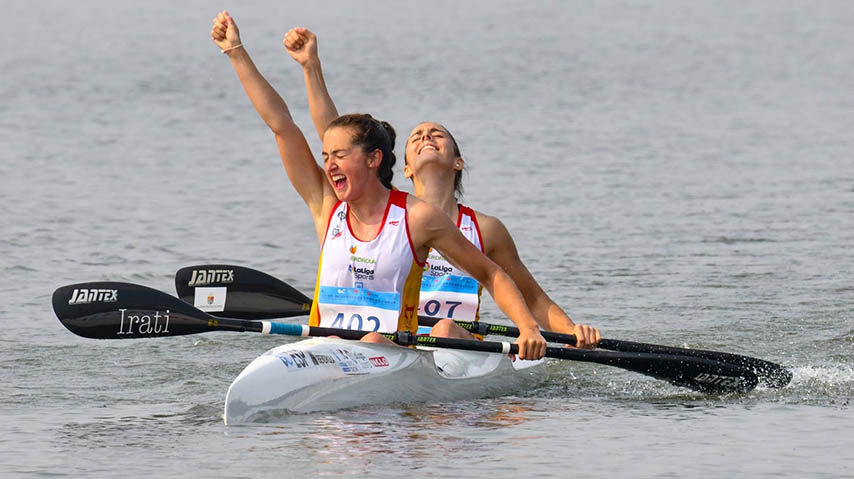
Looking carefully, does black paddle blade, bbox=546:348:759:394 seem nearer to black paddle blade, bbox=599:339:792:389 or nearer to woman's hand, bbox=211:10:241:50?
black paddle blade, bbox=599:339:792:389

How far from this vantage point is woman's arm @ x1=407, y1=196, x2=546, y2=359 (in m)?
8.00

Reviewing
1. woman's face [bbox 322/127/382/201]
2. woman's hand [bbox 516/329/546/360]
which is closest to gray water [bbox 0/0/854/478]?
woman's hand [bbox 516/329/546/360]

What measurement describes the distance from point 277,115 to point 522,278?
2.19 metres

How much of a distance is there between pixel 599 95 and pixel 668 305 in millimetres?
18851

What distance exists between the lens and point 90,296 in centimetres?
820

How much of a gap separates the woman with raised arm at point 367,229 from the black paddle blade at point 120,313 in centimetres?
84

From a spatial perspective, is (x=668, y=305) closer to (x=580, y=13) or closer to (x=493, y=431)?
(x=493, y=431)

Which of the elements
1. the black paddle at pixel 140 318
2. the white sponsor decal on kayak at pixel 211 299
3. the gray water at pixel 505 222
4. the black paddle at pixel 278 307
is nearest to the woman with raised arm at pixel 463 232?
the black paddle at pixel 278 307

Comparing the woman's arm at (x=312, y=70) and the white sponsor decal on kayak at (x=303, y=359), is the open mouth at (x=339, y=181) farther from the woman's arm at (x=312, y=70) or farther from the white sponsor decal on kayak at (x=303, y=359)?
the white sponsor decal on kayak at (x=303, y=359)

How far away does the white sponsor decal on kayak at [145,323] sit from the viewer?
27.0ft

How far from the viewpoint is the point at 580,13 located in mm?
53469

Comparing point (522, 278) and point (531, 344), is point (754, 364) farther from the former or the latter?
point (531, 344)

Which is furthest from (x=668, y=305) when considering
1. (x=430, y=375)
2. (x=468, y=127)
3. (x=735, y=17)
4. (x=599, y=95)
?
(x=735, y=17)

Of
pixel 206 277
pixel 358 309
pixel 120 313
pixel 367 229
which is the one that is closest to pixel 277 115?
pixel 367 229
